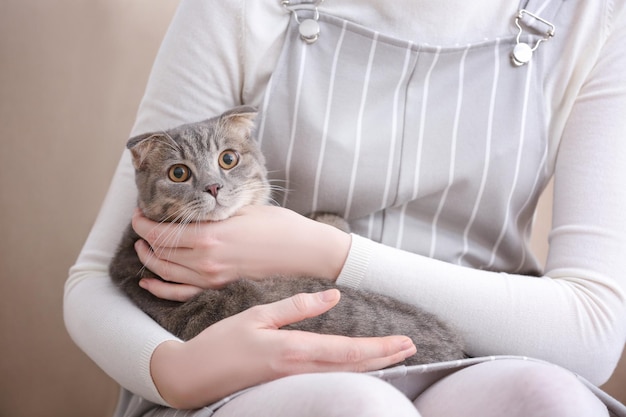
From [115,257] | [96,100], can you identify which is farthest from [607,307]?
[96,100]

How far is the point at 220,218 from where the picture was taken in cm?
120

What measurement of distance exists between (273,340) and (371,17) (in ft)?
2.42

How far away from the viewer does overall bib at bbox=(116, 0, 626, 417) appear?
1269mm

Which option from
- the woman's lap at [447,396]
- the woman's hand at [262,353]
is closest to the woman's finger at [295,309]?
the woman's hand at [262,353]

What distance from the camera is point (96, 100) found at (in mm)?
1746

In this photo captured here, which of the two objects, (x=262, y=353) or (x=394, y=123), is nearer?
(x=262, y=353)

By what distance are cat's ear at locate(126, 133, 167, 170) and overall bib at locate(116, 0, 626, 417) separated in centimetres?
23

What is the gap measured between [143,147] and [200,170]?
0.12m

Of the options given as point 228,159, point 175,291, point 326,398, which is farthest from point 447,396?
point 228,159

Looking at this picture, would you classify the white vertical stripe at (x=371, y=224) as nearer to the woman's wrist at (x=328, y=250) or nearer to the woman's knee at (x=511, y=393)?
the woman's wrist at (x=328, y=250)

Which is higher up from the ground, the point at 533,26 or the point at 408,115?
the point at 533,26

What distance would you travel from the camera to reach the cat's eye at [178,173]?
1223mm

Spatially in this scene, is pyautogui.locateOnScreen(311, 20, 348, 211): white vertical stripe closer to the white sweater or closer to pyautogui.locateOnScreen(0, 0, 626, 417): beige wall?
the white sweater

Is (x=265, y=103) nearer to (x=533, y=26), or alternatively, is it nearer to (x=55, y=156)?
(x=533, y=26)
